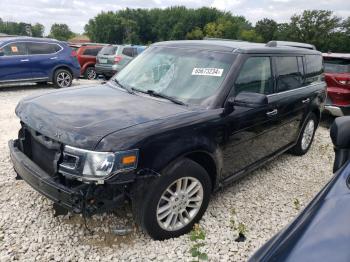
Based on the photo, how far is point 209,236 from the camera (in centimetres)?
338

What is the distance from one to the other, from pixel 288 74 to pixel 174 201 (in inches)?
103

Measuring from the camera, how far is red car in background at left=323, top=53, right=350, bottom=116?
7.31 metres

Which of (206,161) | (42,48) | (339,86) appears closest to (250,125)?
(206,161)

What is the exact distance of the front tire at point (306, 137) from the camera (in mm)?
5613

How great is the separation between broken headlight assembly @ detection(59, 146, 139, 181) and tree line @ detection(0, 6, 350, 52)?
57022mm

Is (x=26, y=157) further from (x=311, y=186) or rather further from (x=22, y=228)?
(x=311, y=186)

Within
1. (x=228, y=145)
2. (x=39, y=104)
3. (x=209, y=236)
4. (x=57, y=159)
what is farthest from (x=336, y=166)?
(x=39, y=104)

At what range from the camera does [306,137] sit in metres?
5.82

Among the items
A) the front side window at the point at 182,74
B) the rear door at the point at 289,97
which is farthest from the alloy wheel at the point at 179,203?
the rear door at the point at 289,97

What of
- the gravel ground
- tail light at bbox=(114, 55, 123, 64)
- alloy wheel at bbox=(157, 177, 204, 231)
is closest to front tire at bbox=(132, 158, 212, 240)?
alloy wheel at bbox=(157, 177, 204, 231)

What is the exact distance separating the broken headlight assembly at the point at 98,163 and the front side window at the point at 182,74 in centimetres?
105

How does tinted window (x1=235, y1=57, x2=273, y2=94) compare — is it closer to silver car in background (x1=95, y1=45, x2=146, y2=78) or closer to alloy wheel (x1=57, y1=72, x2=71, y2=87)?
alloy wheel (x1=57, y1=72, x2=71, y2=87)

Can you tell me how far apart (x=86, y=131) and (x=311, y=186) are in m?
3.36

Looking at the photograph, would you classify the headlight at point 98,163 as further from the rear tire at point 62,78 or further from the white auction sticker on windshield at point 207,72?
the rear tire at point 62,78
